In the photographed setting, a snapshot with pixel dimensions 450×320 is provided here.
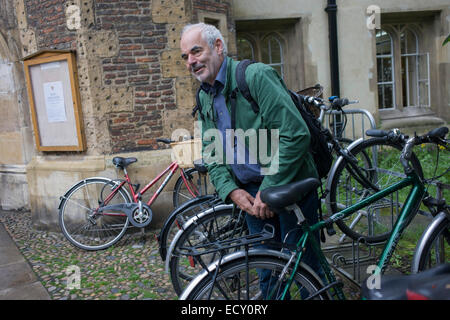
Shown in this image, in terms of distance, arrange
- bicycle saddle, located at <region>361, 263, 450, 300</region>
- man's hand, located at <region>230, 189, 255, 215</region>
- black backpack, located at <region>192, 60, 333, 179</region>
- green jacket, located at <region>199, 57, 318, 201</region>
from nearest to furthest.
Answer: bicycle saddle, located at <region>361, 263, 450, 300</region>
green jacket, located at <region>199, 57, 318, 201</region>
black backpack, located at <region>192, 60, 333, 179</region>
man's hand, located at <region>230, 189, 255, 215</region>

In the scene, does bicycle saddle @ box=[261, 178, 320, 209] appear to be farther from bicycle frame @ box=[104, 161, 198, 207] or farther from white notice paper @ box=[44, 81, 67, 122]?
white notice paper @ box=[44, 81, 67, 122]

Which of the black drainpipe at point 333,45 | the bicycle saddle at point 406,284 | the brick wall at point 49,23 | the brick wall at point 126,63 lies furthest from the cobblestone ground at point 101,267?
the black drainpipe at point 333,45

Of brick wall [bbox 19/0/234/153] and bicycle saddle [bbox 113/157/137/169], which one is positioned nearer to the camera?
bicycle saddle [bbox 113/157/137/169]

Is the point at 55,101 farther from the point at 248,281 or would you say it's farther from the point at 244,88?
the point at 248,281

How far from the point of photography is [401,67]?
29.2 ft

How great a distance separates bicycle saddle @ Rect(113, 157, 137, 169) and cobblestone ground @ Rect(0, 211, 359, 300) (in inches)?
36.6

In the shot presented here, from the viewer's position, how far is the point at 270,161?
7.37 feet

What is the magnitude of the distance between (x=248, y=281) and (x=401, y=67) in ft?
27.0

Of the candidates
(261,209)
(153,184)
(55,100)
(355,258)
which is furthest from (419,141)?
(55,100)

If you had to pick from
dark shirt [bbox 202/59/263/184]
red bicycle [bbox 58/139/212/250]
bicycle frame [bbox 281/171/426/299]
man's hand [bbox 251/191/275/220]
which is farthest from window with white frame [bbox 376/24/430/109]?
man's hand [bbox 251/191/275/220]

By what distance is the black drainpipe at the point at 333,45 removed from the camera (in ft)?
25.3

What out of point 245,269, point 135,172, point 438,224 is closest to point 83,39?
point 135,172

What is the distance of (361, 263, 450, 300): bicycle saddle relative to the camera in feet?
4.39
